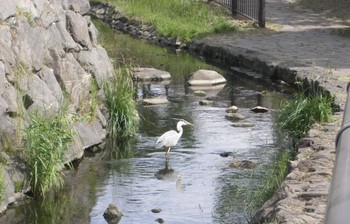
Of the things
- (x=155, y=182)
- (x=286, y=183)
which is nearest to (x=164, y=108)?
(x=155, y=182)

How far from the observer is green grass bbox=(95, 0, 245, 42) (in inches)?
785

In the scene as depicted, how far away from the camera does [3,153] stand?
8.47 m

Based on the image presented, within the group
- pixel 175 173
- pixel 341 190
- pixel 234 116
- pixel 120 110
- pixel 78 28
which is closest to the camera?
pixel 341 190

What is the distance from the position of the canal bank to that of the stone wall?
2810 mm

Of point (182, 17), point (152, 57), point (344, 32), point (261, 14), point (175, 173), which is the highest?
point (175, 173)

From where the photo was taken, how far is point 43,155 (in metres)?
8.31

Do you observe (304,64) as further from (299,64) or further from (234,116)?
(234,116)

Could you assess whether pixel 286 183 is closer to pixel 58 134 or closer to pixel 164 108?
pixel 58 134

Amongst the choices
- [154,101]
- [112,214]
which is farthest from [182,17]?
[112,214]

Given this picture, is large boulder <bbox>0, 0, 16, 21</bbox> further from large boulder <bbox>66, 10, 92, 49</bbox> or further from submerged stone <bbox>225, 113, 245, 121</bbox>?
submerged stone <bbox>225, 113, 245, 121</bbox>

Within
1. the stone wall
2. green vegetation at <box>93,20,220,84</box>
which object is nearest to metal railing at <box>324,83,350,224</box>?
the stone wall

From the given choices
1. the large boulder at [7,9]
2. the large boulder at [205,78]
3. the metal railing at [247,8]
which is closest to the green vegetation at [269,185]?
the large boulder at [7,9]

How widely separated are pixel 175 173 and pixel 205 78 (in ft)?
20.3

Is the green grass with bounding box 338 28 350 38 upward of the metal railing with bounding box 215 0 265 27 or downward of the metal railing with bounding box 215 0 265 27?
downward
